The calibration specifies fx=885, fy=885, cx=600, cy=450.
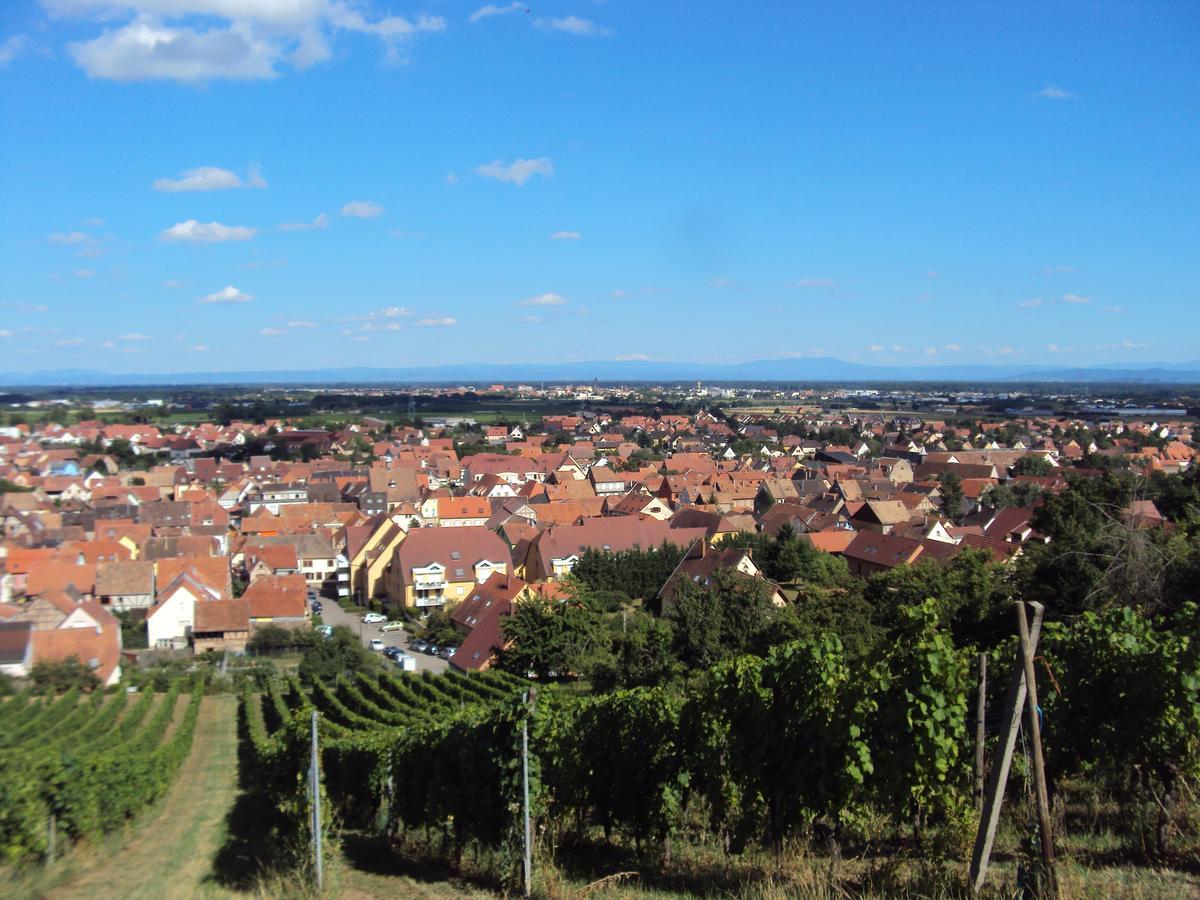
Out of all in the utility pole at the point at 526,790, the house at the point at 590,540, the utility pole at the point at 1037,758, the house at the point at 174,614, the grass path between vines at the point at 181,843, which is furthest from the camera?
the house at the point at 590,540

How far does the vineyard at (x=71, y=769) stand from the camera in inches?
217

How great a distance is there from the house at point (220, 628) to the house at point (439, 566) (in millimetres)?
6869

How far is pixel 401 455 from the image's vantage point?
236 ft

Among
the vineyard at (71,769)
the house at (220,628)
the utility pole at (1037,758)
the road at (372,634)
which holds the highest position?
the utility pole at (1037,758)

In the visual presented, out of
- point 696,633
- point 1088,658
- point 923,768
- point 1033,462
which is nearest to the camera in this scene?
point 923,768

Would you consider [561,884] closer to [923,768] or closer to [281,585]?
[923,768]

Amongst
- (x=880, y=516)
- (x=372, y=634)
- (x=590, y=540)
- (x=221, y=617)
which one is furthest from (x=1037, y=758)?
(x=880, y=516)

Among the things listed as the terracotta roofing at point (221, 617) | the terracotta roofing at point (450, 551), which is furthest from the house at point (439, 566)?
the terracotta roofing at point (221, 617)

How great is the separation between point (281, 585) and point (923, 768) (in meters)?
28.5

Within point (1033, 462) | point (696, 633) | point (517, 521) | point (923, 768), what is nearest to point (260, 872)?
point (923, 768)

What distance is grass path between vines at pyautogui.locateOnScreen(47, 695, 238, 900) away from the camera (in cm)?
591

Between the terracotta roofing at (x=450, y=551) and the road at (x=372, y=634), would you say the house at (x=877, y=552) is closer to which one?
the terracotta roofing at (x=450, y=551)

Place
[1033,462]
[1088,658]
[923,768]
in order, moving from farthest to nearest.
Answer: [1033,462], [1088,658], [923,768]

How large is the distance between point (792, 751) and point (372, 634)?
2665cm
